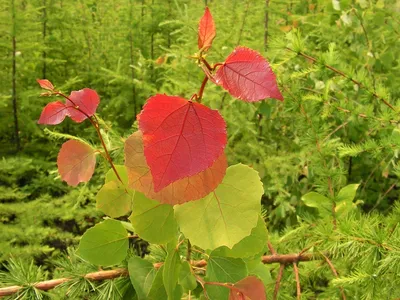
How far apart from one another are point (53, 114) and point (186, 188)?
0.18m

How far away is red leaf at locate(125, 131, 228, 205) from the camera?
33 centimetres

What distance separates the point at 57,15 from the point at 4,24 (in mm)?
372

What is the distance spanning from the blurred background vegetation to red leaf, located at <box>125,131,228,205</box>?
0.48 meters

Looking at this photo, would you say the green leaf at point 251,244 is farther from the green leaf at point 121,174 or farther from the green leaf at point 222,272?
the green leaf at point 121,174

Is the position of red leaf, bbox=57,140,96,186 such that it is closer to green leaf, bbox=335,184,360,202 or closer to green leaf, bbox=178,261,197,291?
green leaf, bbox=178,261,197,291

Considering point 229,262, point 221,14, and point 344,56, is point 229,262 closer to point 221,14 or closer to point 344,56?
point 344,56

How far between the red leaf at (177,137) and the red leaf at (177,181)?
44 millimetres

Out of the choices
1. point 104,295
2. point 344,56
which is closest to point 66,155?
point 104,295

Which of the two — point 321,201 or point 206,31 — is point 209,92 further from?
point 206,31

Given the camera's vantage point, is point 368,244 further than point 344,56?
No

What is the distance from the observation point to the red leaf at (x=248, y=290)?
41cm

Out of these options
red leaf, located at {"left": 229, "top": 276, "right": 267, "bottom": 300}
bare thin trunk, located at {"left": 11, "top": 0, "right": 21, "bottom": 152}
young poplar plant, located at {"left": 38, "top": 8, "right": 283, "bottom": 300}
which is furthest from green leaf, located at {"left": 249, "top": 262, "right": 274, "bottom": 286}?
bare thin trunk, located at {"left": 11, "top": 0, "right": 21, "bottom": 152}

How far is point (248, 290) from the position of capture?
1.36 feet

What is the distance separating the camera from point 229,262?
17.3 inches
